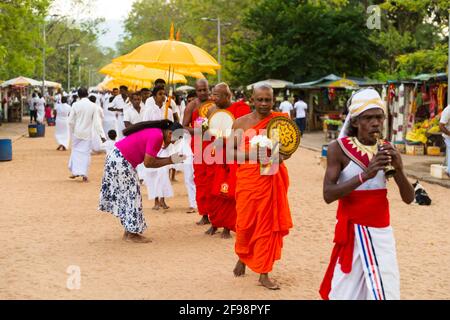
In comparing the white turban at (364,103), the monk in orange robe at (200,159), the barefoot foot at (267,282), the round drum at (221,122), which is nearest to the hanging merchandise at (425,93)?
the monk in orange robe at (200,159)

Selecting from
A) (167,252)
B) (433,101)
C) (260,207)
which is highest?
(433,101)

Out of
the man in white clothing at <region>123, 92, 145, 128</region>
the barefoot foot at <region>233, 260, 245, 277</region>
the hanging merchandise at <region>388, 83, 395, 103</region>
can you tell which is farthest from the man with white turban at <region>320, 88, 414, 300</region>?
the hanging merchandise at <region>388, 83, 395, 103</region>

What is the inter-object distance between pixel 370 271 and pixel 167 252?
13.2ft

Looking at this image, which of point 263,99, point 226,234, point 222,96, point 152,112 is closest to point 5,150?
point 152,112

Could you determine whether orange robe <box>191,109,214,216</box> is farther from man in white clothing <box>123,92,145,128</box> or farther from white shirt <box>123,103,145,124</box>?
white shirt <box>123,103,145,124</box>

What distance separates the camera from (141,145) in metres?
8.25

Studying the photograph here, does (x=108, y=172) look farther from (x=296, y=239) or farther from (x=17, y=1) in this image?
(x=17, y=1)

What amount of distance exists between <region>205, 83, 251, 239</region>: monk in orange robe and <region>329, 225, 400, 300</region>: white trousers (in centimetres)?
401

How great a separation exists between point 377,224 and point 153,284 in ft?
9.04

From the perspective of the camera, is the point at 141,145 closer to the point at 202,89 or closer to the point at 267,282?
the point at 202,89

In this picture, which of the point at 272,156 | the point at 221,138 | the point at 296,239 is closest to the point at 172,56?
the point at 221,138

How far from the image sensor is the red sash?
4.34 m

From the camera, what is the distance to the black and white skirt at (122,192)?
→ 8.40 meters
